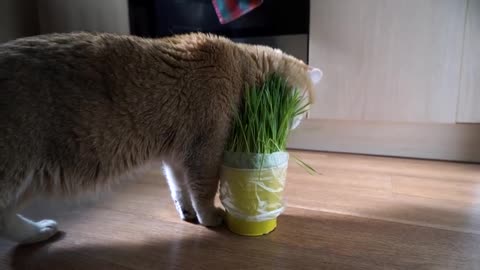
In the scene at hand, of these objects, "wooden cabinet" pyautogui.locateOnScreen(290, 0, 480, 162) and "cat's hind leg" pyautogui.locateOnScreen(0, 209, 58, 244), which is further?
"wooden cabinet" pyautogui.locateOnScreen(290, 0, 480, 162)

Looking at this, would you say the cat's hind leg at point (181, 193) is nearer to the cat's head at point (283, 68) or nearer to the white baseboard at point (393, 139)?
the cat's head at point (283, 68)

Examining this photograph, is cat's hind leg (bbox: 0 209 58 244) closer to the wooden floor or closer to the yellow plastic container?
the wooden floor

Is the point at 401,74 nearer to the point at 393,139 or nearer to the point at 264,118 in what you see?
the point at 393,139

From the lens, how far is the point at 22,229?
79 cm

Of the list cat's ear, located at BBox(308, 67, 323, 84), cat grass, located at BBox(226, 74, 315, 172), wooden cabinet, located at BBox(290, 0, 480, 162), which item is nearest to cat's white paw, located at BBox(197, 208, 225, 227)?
cat grass, located at BBox(226, 74, 315, 172)

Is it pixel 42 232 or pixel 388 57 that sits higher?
pixel 388 57

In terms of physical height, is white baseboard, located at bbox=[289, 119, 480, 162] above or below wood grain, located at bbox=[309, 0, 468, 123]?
below

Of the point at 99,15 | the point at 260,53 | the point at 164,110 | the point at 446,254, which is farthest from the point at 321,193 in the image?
the point at 99,15

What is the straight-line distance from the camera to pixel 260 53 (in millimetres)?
931

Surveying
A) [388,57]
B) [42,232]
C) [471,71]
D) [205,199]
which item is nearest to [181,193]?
[205,199]

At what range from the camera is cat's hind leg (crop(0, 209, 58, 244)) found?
2.47ft

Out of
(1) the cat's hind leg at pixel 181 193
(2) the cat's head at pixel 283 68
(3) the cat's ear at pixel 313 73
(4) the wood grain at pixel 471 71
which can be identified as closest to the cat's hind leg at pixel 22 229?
(1) the cat's hind leg at pixel 181 193

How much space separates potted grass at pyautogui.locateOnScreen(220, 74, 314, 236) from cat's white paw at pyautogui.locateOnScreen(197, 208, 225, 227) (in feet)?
0.11

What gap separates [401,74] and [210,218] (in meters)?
1.07
